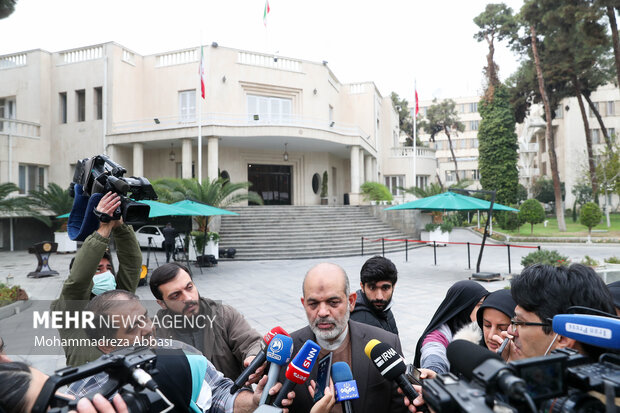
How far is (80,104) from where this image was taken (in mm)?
23297

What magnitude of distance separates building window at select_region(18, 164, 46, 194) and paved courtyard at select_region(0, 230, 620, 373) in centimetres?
471

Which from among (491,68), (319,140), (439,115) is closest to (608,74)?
(491,68)

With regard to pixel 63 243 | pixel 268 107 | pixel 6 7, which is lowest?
pixel 63 243

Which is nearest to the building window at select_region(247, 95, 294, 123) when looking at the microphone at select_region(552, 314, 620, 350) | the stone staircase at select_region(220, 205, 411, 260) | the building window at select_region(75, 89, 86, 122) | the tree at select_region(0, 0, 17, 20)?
the stone staircase at select_region(220, 205, 411, 260)

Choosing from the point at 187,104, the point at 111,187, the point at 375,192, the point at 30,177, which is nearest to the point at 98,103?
the point at 187,104

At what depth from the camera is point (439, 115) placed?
40531mm

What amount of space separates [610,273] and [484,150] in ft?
77.7

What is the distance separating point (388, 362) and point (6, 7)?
13034 mm

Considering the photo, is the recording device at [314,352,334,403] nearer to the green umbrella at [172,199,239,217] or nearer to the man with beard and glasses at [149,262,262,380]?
the man with beard and glasses at [149,262,262,380]

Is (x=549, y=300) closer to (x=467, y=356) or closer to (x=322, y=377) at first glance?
(x=467, y=356)

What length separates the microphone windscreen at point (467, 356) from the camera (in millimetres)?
1314

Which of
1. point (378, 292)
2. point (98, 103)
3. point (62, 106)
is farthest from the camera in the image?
point (62, 106)

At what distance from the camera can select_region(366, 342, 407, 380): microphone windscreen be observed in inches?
71.0

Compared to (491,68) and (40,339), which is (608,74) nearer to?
(491,68)
